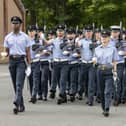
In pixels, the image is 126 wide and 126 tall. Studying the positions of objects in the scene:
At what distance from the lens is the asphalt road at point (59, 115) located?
1213cm

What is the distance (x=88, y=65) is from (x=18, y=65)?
2510 mm

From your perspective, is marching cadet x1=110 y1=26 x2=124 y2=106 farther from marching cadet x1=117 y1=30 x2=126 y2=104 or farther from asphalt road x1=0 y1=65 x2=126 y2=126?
asphalt road x1=0 y1=65 x2=126 y2=126

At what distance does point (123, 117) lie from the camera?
12.9 metres

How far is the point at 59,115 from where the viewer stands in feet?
43.1

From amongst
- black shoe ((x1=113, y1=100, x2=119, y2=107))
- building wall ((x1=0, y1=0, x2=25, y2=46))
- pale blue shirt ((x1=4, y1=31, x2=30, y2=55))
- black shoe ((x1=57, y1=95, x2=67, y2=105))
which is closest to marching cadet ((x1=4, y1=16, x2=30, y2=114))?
pale blue shirt ((x1=4, y1=31, x2=30, y2=55))

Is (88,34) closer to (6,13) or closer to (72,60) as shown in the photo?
(72,60)

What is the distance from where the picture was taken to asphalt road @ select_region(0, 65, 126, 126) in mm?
12133

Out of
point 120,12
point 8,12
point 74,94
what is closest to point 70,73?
point 74,94

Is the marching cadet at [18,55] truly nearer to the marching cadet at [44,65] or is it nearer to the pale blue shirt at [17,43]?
the pale blue shirt at [17,43]

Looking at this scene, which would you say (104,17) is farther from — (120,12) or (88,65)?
(88,65)

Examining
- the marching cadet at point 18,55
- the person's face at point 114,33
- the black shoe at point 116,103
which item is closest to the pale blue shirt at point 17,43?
the marching cadet at point 18,55

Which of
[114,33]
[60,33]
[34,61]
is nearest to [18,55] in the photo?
[60,33]

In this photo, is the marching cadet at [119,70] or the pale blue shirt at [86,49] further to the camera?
the pale blue shirt at [86,49]

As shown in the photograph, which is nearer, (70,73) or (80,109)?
(80,109)
